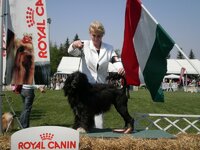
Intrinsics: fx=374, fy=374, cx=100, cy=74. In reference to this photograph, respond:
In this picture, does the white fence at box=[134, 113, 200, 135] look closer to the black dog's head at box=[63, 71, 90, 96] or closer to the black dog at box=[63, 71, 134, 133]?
the black dog at box=[63, 71, 134, 133]

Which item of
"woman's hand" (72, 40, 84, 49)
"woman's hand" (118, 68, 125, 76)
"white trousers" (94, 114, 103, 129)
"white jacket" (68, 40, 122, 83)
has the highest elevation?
"woman's hand" (72, 40, 84, 49)

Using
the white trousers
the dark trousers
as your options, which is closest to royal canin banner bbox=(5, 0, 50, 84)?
the white trousers

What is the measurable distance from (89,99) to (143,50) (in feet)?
3.84

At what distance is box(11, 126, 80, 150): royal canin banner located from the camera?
3.20 metres

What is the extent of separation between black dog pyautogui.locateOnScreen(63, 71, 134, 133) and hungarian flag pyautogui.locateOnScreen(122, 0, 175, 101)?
0.40 meters

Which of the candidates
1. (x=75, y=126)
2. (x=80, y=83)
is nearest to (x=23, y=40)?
(x=80, y=83)

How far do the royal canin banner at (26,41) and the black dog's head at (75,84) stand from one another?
1.76 feet

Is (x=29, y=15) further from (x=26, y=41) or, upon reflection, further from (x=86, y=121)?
(x=86, y=121)

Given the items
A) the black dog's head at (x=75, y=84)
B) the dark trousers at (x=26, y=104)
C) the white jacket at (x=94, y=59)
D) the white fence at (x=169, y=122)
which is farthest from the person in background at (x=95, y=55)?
the dark trousers at (x=26, y=104)

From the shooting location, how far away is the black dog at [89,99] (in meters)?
4.63

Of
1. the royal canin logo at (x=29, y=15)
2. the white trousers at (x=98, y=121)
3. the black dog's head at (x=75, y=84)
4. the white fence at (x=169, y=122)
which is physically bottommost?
the white fence at (x=169, y=122)

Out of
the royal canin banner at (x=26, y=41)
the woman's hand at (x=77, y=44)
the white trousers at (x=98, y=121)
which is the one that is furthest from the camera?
the white trousers at (x=98, y=121)

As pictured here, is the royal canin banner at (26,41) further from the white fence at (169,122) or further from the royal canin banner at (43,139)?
the white fence at (169,122)

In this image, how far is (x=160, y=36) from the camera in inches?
200
